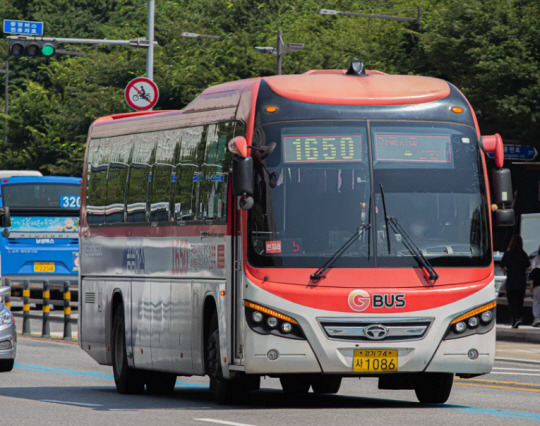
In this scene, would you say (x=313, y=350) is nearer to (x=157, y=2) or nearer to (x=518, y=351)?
(x=518, y=351)

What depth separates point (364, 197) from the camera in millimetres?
14195

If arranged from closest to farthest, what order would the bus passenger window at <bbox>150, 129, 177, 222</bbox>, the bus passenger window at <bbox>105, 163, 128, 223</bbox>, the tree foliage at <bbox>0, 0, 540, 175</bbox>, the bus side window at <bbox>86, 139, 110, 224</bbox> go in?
the bus passenger window at <bbox>150, 129, 177, 222</bbox>
the bus passenger window at <bbox>105, 163, 128, 223</bbox>
the bus side window at <bbox>86, 139, 110, 224</bbox>
the tree foliage at <bbox>0, 0, 540, 175</bbox>

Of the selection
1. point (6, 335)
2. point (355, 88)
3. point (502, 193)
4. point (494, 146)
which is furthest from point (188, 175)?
point (6, 335)

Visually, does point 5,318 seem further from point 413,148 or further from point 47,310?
point 47,310

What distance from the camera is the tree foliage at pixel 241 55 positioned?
130ft

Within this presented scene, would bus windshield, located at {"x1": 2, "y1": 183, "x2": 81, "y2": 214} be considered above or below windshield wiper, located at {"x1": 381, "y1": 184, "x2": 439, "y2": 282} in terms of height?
below

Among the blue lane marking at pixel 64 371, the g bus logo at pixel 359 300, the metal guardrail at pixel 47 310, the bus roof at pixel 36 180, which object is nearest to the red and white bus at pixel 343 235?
the g bus logo at pixel 359 300

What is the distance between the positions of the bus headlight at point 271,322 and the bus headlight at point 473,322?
53.9 inches

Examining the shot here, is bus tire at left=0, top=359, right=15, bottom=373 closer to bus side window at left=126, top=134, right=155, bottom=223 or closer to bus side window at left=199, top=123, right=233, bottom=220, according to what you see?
bus side window at left=126, top=134, right=155, bottom=223

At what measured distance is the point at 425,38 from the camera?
42.4 meters

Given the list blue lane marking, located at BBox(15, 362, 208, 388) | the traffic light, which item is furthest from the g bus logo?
the traffic light

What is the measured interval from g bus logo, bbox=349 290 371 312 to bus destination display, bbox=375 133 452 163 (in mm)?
1280

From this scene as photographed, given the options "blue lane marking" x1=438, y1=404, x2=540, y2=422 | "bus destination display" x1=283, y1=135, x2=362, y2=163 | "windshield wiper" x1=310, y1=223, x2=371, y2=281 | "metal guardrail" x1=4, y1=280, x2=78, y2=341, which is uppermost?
"bus destination display" x1=283, y1=135, x2=362, y2=163

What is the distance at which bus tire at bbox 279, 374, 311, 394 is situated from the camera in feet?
53.8
